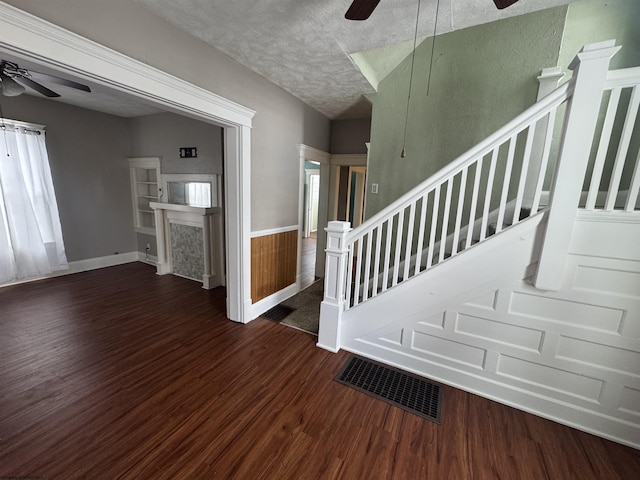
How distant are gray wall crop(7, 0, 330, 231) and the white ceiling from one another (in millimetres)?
109

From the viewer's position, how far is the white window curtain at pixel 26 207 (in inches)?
134

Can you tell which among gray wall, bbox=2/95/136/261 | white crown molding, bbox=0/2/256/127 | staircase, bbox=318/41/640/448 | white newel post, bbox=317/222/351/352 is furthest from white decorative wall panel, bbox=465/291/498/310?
gray wall, bbox=2/95/136/261

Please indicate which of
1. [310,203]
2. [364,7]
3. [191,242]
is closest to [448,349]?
[364,7]

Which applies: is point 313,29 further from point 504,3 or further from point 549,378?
point 549,378

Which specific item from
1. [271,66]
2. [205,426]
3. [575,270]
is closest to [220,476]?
[205,426]

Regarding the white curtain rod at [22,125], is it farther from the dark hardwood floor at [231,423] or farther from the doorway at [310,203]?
the doorway at [310,203]

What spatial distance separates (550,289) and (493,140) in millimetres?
1032

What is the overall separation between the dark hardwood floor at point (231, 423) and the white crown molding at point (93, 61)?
2099mm

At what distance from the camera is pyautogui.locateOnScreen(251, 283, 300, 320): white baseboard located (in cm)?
301

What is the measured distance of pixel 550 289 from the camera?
5.35 feet

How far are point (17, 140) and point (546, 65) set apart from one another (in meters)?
6.31

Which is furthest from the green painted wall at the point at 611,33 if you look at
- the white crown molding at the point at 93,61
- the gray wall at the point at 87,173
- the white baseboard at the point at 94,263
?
the white baseboard at the point at 94,263

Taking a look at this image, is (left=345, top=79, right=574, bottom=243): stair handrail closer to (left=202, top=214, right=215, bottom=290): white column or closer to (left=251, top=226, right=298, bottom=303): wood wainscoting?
(left=251, top=226, right=298, bottom=303): wood wainscoting

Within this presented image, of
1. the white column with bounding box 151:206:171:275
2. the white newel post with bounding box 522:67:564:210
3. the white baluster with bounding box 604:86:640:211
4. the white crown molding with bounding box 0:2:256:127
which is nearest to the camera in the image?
the white crown molding with bounding box 0:2:256:127
